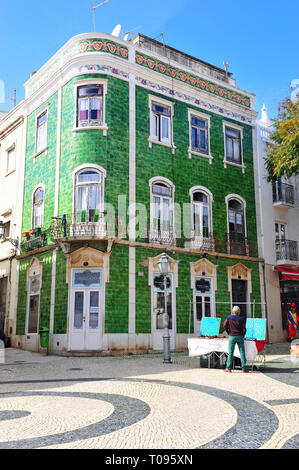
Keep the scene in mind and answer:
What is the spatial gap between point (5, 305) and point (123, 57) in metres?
12.5

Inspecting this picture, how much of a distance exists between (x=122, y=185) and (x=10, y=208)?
7.12 meters

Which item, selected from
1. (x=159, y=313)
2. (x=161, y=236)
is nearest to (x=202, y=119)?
(x=161, y=236)

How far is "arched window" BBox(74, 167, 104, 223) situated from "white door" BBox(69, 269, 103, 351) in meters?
2.18

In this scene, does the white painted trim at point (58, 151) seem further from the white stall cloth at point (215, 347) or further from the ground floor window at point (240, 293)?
the ground floor window at point (240, 293)

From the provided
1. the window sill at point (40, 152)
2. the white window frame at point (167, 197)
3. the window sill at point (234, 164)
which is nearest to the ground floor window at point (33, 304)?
the white window frame at point (167, 197)

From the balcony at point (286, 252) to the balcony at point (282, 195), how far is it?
6.26 ft

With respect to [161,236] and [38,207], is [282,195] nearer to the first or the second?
[161,236]

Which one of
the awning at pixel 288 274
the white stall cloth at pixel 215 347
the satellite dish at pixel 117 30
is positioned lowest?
the white stall cloth at pixel 215 347

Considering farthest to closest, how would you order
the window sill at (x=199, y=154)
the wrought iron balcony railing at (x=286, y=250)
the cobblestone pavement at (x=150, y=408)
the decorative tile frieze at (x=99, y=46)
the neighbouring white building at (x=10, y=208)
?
the wrought iron balcony railing at (x=286, y=250) < the neighbouring white building at (x=10, y=208) < the window sill at (x=199, y=154) < the decorative tile frieze at (x=99, y=46) < the cobblestone pavement at (x=150, y=408)

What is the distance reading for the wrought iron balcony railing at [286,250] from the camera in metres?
22.4

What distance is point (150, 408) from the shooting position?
259 inches

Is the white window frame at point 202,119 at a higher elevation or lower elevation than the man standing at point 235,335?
higher
